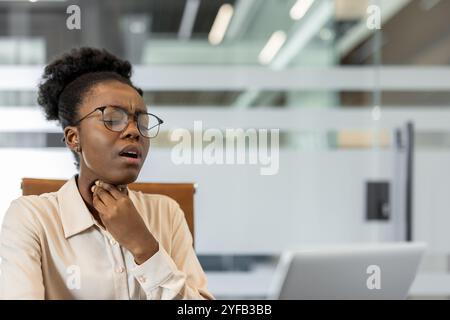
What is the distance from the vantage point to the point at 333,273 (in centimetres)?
83

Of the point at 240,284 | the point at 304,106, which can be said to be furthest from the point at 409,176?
the point at 240,284

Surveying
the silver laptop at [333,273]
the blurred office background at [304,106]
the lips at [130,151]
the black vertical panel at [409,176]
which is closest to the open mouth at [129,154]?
the lips at [130,151]

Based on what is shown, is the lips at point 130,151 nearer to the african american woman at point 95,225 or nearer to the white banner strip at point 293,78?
the african american woman at point 95,225

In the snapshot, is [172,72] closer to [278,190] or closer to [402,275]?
[278,190]

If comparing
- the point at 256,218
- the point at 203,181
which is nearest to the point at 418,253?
the point at 203,181

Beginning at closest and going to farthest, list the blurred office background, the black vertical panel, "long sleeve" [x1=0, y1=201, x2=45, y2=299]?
1. "long sleeve" [x1=0, y1=201, x2=45, y2=299]
2. the blurred office background
3. the black vertical panel

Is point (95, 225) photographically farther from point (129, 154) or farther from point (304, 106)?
point (304, 106)

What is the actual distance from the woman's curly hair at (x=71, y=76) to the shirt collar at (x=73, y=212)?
0.18 feet

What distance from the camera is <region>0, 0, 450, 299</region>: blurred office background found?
2205 mm

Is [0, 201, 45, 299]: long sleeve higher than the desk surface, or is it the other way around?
[0, 201, 45, 299]: long sleeve

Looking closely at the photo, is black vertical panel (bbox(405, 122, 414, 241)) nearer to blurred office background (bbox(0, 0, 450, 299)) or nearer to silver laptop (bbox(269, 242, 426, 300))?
blurred office background (bbox(0, 0, 450, 299))

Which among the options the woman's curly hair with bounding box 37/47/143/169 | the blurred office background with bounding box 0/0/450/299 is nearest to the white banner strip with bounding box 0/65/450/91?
the blurred office background with bounding box 0/0/450/299

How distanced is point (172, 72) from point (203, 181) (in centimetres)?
53

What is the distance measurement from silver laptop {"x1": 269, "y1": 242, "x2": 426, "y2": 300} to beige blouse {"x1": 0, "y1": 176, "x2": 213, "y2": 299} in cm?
A: 12
